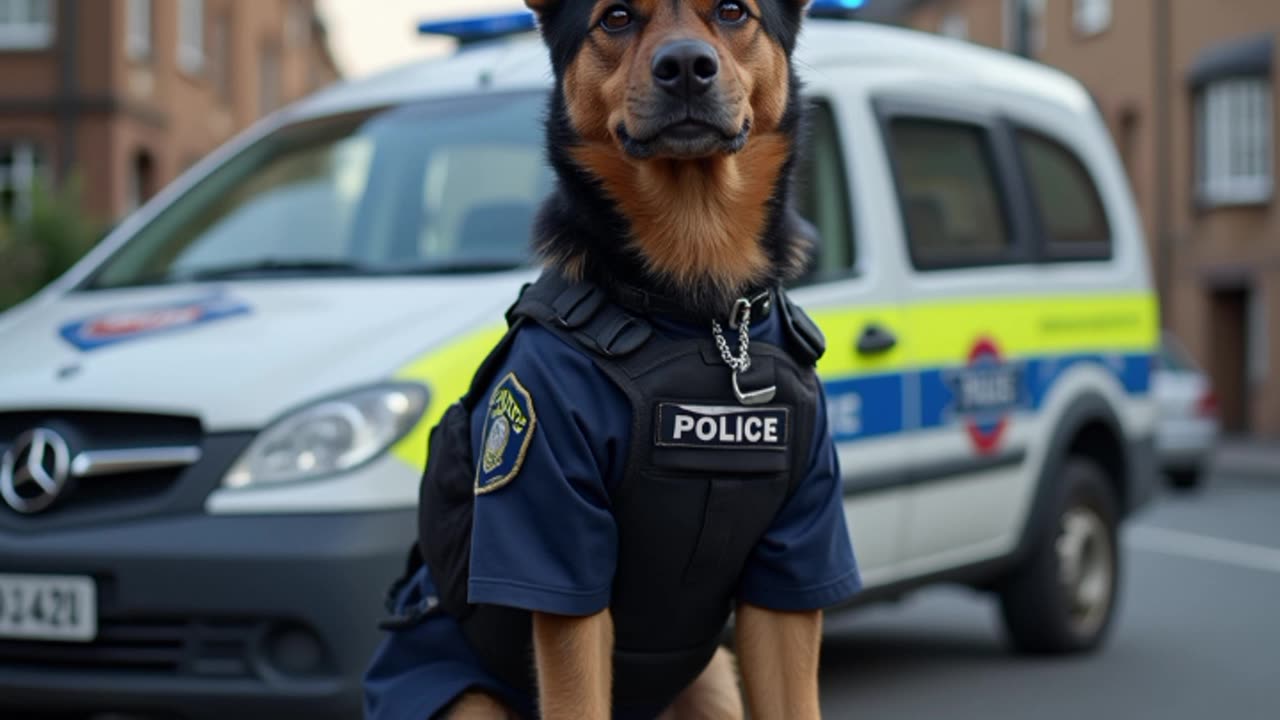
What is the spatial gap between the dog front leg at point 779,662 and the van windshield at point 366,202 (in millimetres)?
2035

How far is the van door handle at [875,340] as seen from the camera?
18.2ft

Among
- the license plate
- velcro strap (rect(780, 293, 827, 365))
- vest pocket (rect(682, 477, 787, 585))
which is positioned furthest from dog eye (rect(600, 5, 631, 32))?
the license plate

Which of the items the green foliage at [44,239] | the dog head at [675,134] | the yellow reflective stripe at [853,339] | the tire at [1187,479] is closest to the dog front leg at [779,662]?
the dog head at [675,134]

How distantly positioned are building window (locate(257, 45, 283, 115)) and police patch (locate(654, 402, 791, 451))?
126 feet

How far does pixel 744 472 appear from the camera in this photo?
292cm

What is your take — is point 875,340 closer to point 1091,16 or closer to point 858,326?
point 858,326

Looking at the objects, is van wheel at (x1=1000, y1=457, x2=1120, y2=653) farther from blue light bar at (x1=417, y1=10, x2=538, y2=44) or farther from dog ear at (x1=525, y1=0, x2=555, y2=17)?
dog ear at (x1=525, y1=0, x2=555, y2=17)

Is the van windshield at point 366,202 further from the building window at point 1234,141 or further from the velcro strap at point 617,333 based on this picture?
the building window at point 1234,141

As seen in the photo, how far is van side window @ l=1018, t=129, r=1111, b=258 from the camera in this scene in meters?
6.91

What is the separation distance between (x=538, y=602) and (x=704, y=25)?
1003mm

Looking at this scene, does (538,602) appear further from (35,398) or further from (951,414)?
(951,414)

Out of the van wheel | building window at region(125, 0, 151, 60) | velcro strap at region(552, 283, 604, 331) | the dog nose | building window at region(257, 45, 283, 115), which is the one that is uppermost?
building window at region(257, 45, 283, 115)

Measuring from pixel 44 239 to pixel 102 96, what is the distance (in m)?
12.0

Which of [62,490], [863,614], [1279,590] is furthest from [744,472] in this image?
[1279,590]
